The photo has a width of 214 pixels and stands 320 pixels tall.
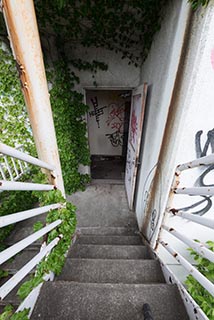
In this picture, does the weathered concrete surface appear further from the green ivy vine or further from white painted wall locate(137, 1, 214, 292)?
the green ivy vine

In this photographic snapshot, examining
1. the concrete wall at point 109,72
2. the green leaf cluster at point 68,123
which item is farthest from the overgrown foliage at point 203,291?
the concrete wall at point 109,72

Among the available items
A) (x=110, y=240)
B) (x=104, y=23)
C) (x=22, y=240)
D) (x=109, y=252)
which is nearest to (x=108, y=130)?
(x=104, y=23)

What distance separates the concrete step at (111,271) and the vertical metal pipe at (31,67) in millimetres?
820

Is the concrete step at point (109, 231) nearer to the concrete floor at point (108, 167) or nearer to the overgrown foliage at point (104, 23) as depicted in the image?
the concrete floor at point (108, 167)

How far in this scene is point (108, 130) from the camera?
15.0 ft

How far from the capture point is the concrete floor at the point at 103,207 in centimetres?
257

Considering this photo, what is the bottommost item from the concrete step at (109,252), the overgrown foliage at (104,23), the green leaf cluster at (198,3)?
the concrete step at (109,252)

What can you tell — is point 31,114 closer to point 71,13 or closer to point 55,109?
point 55,109

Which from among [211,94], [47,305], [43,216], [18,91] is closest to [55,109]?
[18,91]

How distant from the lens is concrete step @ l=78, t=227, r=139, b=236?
2273 millimetres

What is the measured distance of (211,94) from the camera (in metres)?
0.95

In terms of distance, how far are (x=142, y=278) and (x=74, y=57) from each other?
129 inches

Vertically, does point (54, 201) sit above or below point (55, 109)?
below

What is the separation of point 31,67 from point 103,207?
257 cm
